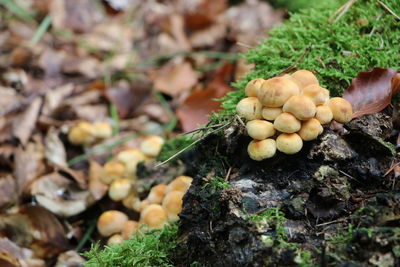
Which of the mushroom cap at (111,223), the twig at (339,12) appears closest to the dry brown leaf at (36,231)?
the mushroom cap at (111,223)

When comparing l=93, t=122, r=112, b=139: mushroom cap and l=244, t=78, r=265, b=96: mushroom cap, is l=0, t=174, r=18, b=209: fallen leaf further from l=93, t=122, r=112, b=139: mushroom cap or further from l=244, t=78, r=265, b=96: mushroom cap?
l=244, t=78, r=265, b=96: mushroom cap

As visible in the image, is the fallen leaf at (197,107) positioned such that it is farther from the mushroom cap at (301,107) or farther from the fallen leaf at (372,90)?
the mushroom cap at (301,107)

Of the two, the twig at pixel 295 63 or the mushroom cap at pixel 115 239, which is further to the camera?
the mushroom cap at pixel 115 239

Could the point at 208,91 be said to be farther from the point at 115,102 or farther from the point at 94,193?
the point at 94,193

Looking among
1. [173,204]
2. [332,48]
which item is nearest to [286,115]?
[173,204]

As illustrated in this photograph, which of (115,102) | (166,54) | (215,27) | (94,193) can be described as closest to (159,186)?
(94,193)
